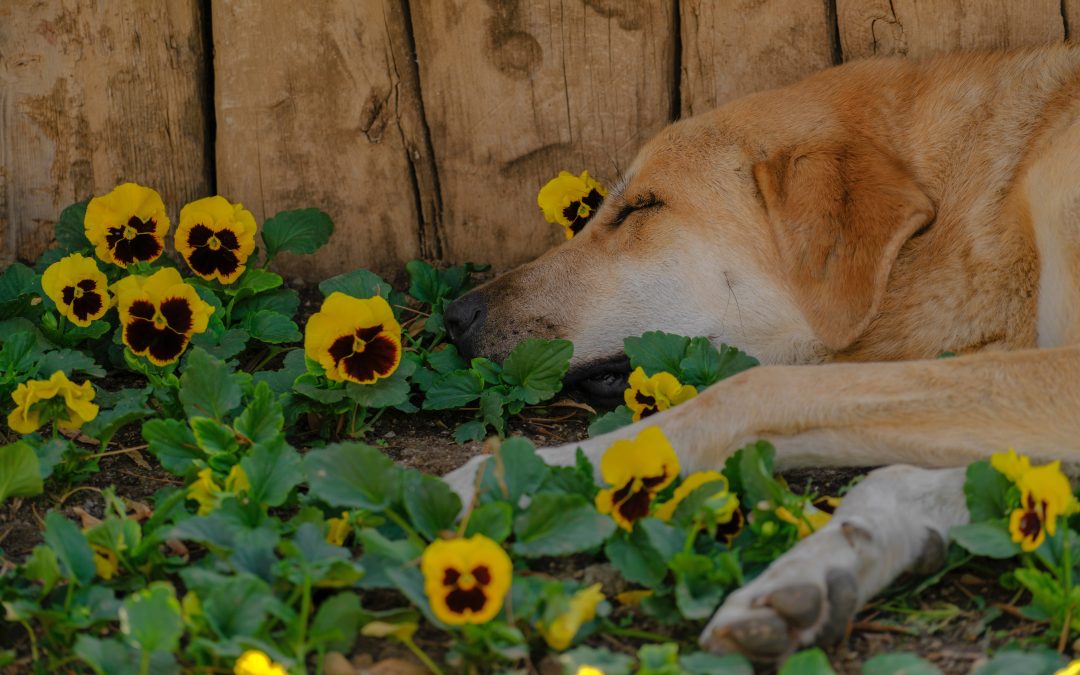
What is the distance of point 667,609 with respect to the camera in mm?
2057

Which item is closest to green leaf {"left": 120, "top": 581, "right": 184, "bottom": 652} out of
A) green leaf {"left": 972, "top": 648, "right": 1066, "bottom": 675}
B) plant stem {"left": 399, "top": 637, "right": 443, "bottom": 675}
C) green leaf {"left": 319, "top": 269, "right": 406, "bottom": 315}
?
plant stem {"left": 399, "top": 637, "right": 443, "bottom": 675}

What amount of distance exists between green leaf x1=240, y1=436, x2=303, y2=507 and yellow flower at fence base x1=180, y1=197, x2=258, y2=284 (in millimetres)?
1151

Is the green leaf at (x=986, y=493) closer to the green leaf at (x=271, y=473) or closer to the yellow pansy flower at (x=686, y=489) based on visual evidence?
the yellow pansy flower at (x=686, y=489)

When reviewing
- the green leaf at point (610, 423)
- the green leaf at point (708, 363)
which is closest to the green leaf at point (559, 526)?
the green leaf at point (610, 423)

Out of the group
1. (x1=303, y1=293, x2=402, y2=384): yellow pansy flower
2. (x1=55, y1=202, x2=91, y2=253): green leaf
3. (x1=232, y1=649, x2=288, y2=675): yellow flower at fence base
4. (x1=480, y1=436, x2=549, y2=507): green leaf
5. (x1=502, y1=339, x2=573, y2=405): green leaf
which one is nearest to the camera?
(x1=232, y1=649, x2=288, y2=675): yellow flower at fence base

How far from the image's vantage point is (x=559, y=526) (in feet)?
6.97

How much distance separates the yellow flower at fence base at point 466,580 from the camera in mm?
1851

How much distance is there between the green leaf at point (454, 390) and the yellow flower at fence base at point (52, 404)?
0.83 metres

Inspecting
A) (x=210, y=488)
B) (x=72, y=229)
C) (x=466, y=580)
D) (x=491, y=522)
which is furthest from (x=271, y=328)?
(x=466, y=580)

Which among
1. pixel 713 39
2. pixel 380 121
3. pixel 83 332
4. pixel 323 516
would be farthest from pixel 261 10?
pixel 323 516

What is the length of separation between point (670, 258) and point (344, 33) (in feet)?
4.11

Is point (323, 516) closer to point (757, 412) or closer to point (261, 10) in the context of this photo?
point (757, 412)

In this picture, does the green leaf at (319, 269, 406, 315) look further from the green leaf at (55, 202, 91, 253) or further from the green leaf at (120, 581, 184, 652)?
the green leaf at (120, 581, 184, 652)

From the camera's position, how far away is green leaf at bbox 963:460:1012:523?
7.34ft
